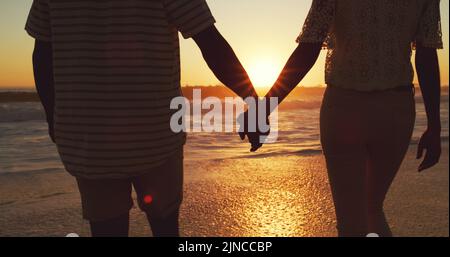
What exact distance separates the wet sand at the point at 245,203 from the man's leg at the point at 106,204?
202 centimetres

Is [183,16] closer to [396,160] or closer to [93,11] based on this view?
[93,11]

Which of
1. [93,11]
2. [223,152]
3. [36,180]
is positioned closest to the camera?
[93,11]

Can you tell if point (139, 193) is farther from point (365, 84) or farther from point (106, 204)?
point (365, 84)

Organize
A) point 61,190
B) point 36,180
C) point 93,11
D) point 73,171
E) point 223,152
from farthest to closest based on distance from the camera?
point 223,152 → point 36,180 → point 61,190 → point 73,171 → point 93,11

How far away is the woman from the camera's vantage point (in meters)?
1.94

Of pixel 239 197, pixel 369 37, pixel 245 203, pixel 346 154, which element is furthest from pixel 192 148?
pixel 369 37

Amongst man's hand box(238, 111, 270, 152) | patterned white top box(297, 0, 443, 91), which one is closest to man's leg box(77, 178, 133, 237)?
man's hand box(238, 111, 270, 152)

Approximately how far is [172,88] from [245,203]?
3.10 m

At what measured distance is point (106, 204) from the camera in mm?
1790

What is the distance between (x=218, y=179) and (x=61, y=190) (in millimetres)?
1835

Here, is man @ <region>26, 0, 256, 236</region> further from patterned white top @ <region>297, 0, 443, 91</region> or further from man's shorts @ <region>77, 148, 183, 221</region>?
patterned white top @ <region>297, 0, 443, 91</region>

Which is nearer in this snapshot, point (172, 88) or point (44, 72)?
point (172, 88)
